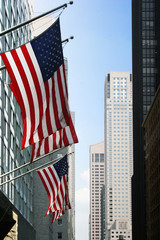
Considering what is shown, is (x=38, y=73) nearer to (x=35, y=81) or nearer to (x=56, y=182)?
(x=35, y=81)

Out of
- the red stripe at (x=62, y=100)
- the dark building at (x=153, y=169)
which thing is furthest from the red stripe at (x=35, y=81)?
the dark building at (x=153, y=169)

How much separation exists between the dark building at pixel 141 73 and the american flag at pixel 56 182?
11463 cm

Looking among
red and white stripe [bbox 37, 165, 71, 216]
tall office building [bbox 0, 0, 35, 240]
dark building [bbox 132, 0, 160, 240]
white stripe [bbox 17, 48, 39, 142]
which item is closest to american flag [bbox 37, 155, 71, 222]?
red and white stripe [bbox 37, 165, 71, 216]

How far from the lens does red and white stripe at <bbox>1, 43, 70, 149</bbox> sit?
18.0 metres

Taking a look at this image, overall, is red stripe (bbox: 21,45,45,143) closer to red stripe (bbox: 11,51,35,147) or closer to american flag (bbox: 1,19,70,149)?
american flag (bbox: 1,19,70,149)

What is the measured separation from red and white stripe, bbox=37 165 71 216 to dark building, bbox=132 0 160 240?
115 m

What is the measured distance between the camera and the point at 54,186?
30891 mm

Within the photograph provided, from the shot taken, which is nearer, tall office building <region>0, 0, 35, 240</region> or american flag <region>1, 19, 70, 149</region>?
american flag <region>1, 19, 70, 149</region>

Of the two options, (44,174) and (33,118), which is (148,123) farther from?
(33,118)

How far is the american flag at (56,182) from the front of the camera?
30.5 metres

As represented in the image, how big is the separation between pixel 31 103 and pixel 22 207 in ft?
115

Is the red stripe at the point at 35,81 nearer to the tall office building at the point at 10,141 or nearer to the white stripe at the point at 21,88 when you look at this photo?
the white stripe at the point at 21,88

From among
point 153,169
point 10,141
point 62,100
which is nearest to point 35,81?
point 62,100

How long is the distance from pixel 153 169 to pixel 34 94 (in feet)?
294
